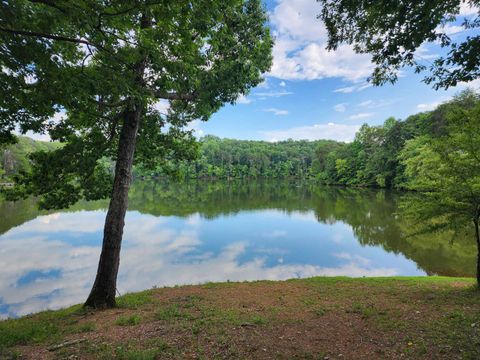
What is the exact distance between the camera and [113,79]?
13.7ft

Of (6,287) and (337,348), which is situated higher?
(337,348)

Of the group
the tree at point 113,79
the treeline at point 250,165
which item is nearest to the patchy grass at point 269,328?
the tree at point 113,79

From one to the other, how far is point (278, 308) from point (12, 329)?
575 centimetres

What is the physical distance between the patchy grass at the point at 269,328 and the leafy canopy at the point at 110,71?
4.04 metres

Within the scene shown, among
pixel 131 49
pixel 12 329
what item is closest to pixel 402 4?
pixel 131 49

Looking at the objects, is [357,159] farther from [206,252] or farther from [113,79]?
[113,79]

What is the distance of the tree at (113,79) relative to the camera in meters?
3.42

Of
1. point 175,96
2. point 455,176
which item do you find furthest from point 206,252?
point 455,176

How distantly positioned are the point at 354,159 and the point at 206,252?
203 feet

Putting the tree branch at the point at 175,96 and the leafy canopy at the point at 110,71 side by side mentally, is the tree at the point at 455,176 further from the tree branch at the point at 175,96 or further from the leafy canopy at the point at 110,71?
the tree branch at the point at 175,96

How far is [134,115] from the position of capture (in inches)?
289

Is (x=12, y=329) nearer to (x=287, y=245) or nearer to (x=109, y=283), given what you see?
(x=109, y=283)

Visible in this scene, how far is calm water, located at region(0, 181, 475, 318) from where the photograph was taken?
38.9 ft

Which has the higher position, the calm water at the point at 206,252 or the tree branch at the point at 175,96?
the tree branch at the point at 175,96
